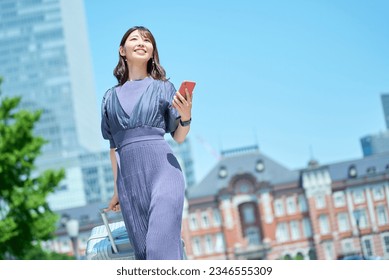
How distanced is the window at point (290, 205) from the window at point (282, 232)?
1053 millimetres

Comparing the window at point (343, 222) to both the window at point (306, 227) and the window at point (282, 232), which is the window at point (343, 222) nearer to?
the window at point (306, 227)

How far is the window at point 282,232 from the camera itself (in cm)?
4597

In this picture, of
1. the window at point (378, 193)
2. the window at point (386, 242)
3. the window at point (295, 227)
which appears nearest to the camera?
the window at point (386, 242)

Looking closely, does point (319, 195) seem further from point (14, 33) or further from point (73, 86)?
point (14, 33)

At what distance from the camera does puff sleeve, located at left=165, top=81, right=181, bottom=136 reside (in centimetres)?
256

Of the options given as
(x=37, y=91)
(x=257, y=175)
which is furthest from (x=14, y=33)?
(x=257, y=175)

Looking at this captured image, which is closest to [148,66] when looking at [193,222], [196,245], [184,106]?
[184,106]

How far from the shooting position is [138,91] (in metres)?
2.57

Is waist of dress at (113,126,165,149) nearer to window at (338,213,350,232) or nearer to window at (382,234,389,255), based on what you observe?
window at (382,234,389,255)

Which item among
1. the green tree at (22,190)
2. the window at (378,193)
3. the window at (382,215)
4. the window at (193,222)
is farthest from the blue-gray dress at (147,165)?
the window at (378,193)

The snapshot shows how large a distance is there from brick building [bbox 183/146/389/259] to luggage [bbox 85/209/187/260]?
1671 inches

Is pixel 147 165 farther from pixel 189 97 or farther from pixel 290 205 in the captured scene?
pixel 290 205

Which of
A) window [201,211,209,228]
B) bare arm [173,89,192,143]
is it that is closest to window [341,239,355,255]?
window [201,211,209,228]
